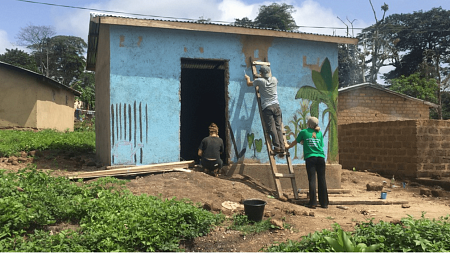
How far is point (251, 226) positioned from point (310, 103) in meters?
4.84

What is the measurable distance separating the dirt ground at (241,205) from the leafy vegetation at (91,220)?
0.38 m

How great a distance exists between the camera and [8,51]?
4200cm

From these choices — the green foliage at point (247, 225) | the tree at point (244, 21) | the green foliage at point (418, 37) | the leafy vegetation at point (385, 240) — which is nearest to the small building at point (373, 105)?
the green foliage at point (247, 225)

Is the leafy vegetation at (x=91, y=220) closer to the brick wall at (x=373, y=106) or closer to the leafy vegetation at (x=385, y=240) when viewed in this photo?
the leafy vegetation at (x=385, y=240)

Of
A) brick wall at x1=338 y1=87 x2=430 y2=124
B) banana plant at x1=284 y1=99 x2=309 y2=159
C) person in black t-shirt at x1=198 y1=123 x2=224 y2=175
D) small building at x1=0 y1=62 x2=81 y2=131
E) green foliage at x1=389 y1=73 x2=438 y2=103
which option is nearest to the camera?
person in black t-shirt at x1=198 y1=123 x2=224 y2=175

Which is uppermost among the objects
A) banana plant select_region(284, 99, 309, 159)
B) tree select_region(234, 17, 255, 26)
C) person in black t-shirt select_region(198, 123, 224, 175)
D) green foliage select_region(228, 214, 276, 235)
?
tree select_region(234, 17, 255, 26)

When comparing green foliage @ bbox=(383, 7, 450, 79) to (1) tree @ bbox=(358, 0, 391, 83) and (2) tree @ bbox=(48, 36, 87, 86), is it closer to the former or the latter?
(1) tree @ bbox=(358, 0, 391, 83)

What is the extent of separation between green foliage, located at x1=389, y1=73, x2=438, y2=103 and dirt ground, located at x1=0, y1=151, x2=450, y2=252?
19250 millimetres

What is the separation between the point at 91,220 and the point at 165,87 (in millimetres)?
4324

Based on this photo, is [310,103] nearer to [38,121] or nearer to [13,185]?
[13,185]

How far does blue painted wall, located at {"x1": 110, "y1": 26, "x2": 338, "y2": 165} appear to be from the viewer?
27.9ft

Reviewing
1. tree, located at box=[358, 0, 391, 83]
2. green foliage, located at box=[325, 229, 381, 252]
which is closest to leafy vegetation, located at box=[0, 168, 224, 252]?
green foliage, located at box=[325, 229, 381, 252]

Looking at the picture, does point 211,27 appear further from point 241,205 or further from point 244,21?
point 244,21

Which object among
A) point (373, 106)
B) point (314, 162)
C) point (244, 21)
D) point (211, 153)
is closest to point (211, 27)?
point (211, 153)
